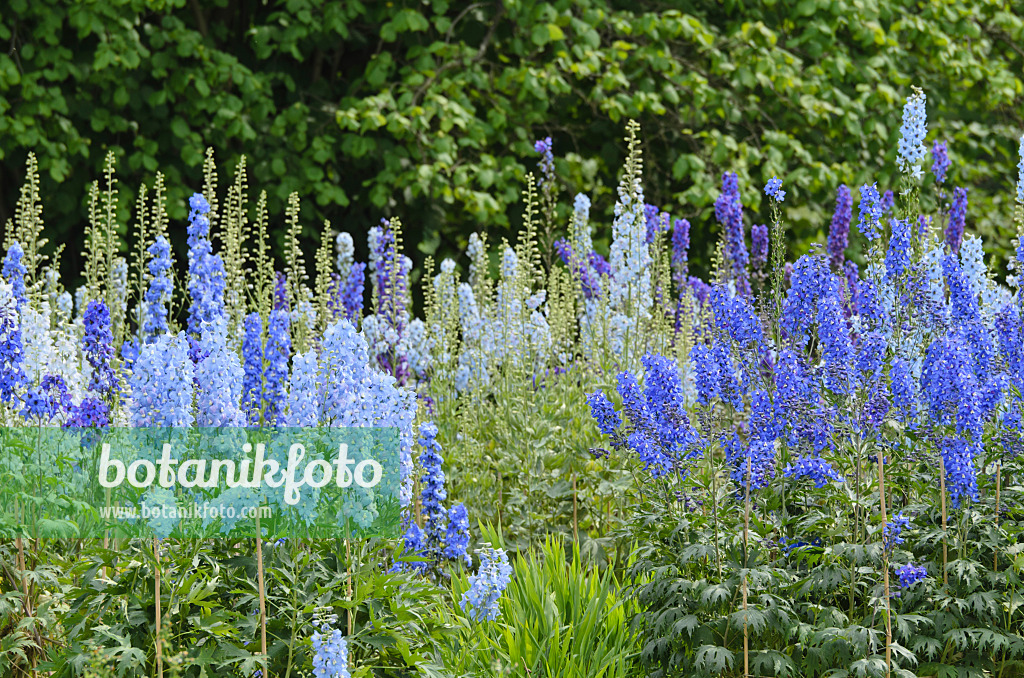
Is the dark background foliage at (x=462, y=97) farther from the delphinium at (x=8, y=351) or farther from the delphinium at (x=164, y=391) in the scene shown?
the delphinium at (x=164, y=391)

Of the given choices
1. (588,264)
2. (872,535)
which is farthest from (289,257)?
(872,535)

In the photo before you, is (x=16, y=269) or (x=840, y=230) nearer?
(x=16, y=269)

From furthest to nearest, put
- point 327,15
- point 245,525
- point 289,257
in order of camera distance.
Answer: point 327,15 < point 289,257 < point 245,525

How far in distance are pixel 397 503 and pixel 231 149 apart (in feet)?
23.0

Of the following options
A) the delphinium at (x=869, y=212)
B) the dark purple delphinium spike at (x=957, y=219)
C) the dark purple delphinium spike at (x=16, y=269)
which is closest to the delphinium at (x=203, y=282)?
the dark purple delphinium spike at (x=16, y=269)

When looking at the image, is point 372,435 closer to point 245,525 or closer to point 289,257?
point 245,525

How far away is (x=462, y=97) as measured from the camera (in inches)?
375

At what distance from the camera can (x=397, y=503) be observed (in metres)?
3.71

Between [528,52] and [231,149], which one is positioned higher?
[528,52]

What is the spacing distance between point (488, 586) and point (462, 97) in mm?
6573

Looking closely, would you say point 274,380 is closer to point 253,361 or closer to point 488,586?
point 253,361

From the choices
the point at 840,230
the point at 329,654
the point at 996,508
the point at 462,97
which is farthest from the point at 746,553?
the point at 462,97

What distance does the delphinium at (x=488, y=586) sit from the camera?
3666 millimetres

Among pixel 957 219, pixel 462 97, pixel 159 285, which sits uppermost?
pixel 462 97
